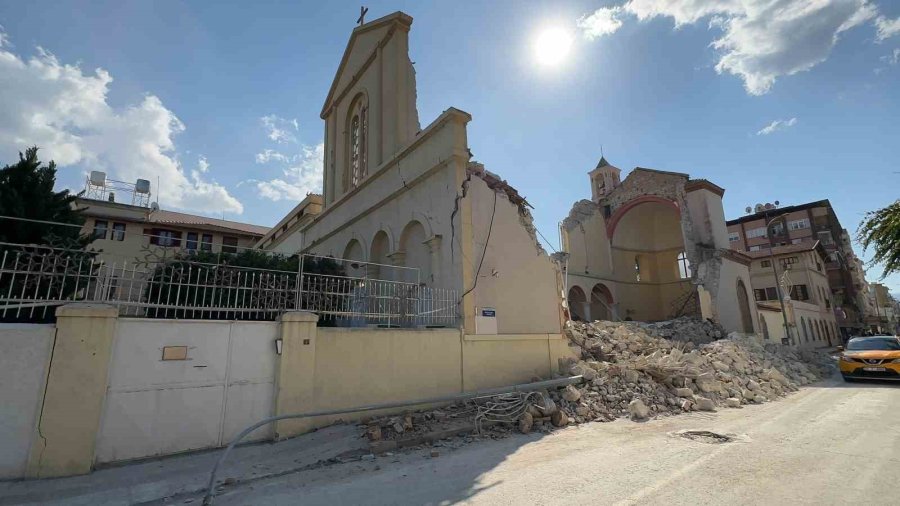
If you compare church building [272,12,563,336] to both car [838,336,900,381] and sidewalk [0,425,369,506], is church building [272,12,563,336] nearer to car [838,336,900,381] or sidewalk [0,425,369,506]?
sidewalk [0,425,369,506]

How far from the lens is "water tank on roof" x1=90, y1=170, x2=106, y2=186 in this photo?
92.6ft

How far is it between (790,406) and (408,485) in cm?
896

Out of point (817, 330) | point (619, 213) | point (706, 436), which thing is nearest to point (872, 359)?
point (706, 436)

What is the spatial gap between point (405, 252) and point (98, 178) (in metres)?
29.5

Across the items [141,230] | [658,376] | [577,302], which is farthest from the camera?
[141,230]

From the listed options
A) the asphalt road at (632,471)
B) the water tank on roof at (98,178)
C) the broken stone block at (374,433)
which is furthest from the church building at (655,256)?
the water tank on roof at (98,178)

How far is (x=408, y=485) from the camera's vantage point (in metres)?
4.30

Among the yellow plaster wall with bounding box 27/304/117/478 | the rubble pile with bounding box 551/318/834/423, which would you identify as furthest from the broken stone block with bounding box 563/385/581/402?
the yellow plaster wall with bounding box 27/304/117/478

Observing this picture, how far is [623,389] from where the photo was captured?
8305 millimetres

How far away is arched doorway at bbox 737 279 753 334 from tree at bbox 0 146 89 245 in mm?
26917

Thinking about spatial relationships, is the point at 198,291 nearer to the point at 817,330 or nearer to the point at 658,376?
the point at 658,376

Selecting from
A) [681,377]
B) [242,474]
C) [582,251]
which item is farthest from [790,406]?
[582,251]

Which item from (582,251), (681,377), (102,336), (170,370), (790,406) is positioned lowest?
(790,406)

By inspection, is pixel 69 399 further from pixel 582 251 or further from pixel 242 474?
pixel 582 251
